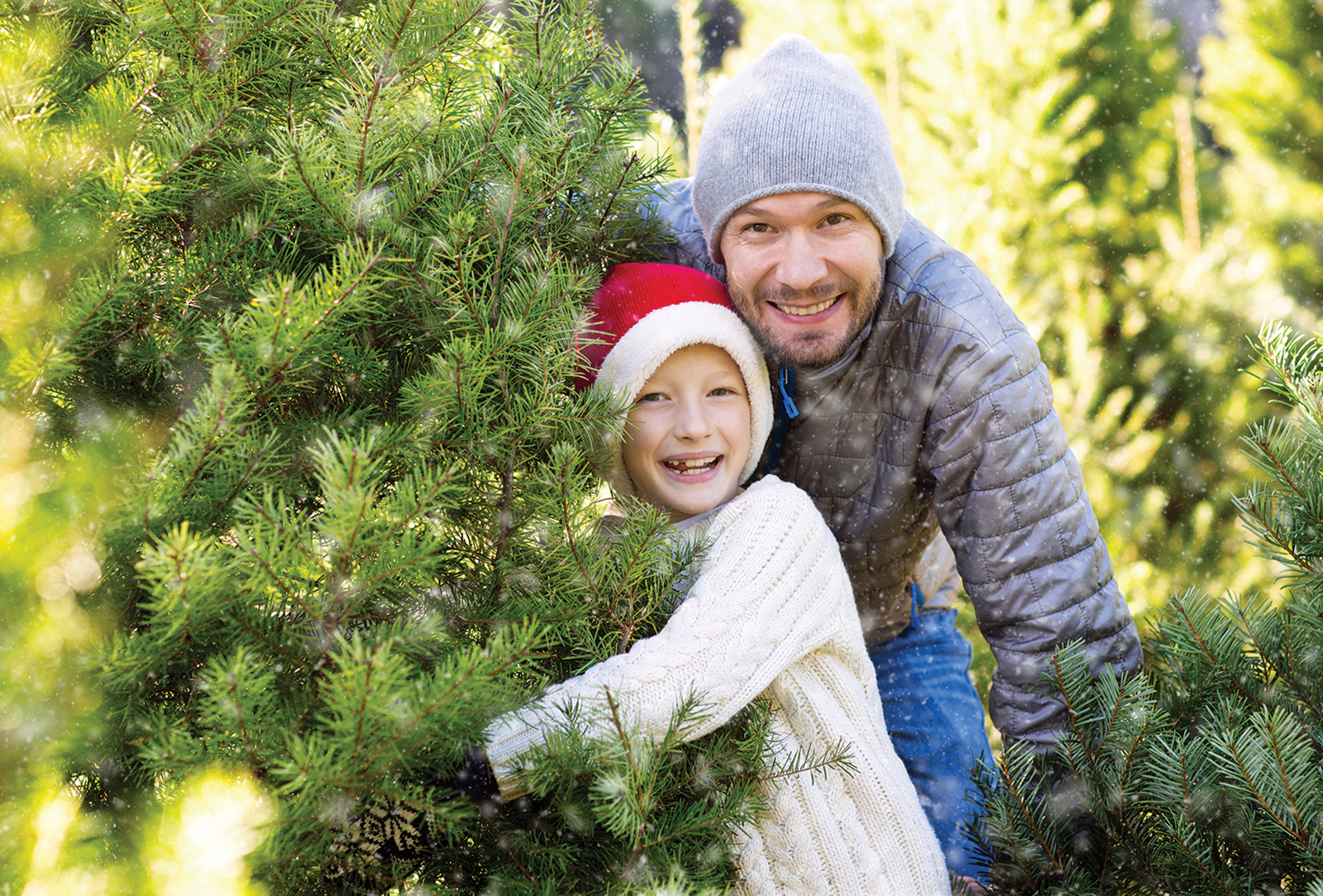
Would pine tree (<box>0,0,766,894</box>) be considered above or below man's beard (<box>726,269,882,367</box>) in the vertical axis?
below

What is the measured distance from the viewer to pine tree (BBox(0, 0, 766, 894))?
758 mm

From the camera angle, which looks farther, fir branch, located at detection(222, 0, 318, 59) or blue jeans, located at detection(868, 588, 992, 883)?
blue jeans, located at detection(868, 588, 992, 883)

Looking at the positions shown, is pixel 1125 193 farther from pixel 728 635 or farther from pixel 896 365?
pixel 728 635

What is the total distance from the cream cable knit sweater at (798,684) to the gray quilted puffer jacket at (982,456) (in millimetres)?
437

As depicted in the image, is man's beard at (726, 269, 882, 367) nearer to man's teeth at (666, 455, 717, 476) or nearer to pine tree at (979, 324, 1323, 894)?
man's teeth at (666, 455, 717, 476)

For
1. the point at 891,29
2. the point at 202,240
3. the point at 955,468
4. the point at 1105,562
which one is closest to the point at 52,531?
the point at 202,240

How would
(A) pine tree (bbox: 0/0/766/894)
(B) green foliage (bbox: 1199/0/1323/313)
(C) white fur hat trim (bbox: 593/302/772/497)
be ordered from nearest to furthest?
(A) pine tree (bbox: 0/0/766/894) < (C) white fur hat trim (bbox: 593/302/772/497) < (B) green foliage (bbox: 1199/0/1323/313)

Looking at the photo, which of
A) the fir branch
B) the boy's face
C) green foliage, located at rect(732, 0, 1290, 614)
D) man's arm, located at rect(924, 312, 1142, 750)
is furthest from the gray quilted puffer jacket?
green foliage, located at rect(732, 0, 1290, 614)

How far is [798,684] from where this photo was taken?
156 centimetres

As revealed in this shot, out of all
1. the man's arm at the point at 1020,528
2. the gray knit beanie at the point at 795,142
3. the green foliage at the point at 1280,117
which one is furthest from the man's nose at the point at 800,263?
the green foliage at the point at 1280,117

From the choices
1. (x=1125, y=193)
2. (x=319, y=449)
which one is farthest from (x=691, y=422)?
(x=1125, y=193)

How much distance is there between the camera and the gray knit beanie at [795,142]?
6.42ft

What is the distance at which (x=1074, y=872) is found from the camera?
1282mm

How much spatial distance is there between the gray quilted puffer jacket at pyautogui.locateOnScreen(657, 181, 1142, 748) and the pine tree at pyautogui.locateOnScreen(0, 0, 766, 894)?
94 cm
